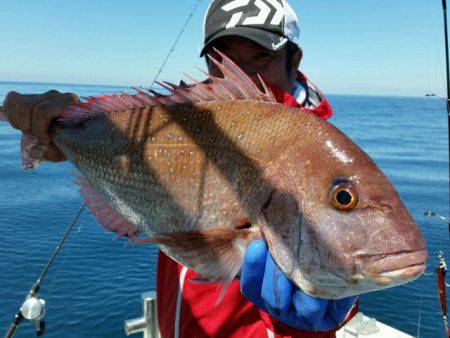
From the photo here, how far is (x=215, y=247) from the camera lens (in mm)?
1713

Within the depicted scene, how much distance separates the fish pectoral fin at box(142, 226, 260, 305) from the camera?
1.70 metres

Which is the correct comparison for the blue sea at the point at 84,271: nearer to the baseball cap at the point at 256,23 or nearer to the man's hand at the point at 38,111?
the man's hand at the point at 38,111

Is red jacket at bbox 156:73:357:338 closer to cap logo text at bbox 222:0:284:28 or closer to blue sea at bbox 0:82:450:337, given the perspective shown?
cap logo text at bbox 222:0:284:28

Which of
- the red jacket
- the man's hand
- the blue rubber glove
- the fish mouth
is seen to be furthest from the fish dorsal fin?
the fish mouth

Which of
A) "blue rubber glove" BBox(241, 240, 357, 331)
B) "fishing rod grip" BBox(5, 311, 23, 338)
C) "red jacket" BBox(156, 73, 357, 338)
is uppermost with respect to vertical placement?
"blue rubber glove" BBox(241, 240, 357, 331)

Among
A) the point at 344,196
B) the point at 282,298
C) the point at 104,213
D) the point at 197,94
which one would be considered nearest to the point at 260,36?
the point at 197,94

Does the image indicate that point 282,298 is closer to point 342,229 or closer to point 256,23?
point 342,229

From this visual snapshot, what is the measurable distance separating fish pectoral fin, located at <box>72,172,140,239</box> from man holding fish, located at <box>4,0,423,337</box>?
0.36 meters

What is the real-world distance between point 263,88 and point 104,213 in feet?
3.83

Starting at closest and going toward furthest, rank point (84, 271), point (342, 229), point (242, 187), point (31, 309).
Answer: point (342, 229) < point (242, 187) < point (31, 309) < point (84, 271)

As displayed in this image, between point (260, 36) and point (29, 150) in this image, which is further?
point (29, 150)

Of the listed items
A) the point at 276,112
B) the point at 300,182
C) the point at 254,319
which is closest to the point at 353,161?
the point at 300,182

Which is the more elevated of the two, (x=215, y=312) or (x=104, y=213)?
(x=104, y=213)

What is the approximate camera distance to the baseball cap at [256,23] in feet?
7.86
